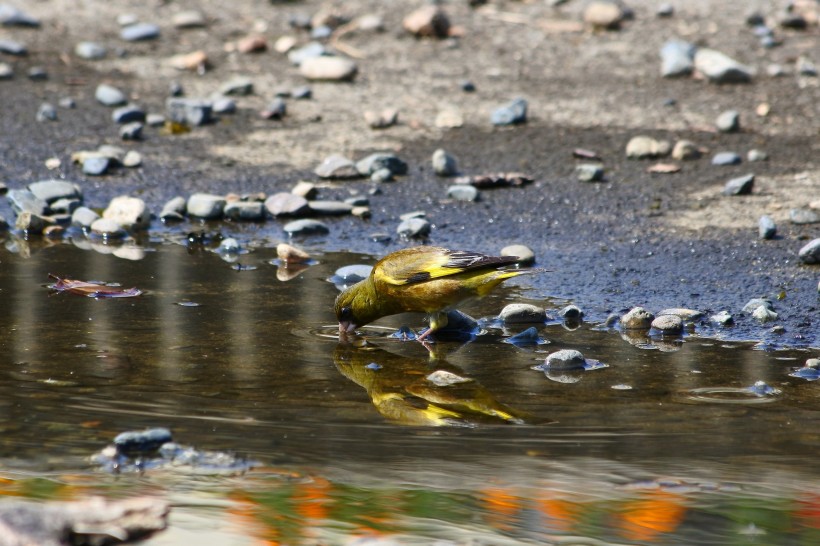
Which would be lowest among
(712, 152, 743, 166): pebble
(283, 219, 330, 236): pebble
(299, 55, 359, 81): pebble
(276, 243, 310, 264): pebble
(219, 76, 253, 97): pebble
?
(276, 243, 310, 264): pebble

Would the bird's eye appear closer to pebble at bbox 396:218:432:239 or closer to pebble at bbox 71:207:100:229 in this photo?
pebble at bbox 396:218:432:239

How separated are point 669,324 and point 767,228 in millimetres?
1741

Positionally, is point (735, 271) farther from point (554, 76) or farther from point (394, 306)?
point (554, 76)

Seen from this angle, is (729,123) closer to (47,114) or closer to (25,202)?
(25,202)

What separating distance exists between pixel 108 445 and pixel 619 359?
2.50 m

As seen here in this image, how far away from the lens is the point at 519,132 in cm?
1010

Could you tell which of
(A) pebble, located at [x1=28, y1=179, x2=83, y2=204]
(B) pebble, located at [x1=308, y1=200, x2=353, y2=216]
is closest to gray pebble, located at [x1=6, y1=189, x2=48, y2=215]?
(A) pebble, located at [x1=28, y1=179, x2=83, y2=204]

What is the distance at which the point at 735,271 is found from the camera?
705 cm

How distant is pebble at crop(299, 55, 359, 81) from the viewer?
37.6 feet

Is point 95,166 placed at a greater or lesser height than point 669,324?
greater

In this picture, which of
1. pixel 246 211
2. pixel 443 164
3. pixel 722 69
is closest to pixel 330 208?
pixel 246 211

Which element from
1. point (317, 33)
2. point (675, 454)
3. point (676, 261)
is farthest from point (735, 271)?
point (317, 33)

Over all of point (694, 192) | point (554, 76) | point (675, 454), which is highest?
point (554, 76)

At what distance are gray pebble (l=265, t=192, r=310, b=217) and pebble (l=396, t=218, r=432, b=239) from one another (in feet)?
2.59
